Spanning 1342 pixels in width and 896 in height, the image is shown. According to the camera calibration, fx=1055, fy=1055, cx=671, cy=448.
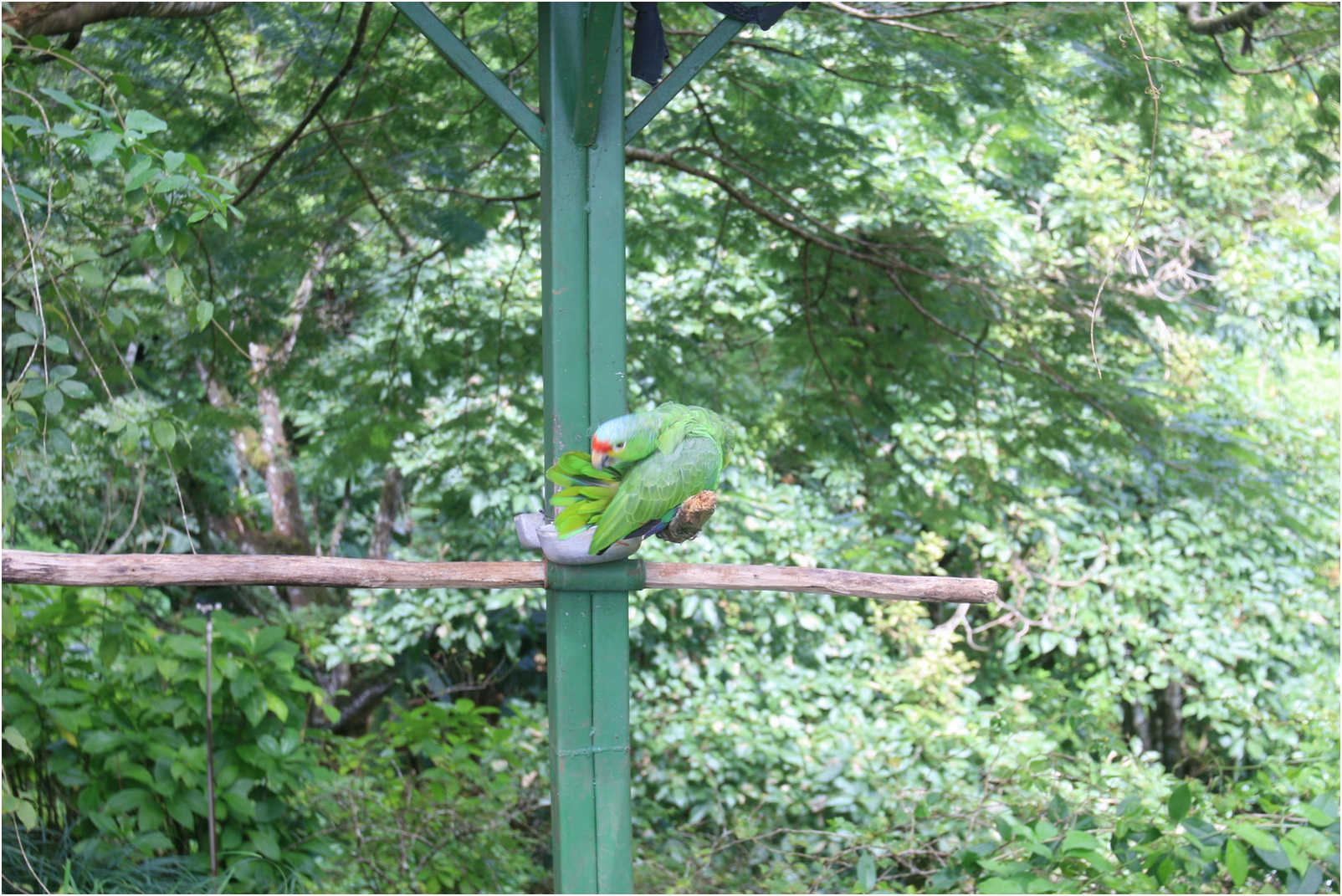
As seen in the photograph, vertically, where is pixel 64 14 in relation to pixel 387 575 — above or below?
above

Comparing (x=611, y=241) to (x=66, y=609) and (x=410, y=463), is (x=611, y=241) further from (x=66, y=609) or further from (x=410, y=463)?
(x=410, y=463)

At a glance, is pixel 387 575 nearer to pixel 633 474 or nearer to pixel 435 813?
pixel 633 474

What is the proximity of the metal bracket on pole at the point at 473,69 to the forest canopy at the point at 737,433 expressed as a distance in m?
0.48

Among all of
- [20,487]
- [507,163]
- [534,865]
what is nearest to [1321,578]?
[534,865]

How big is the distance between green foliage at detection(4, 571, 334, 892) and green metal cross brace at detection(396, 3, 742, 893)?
4.67ft

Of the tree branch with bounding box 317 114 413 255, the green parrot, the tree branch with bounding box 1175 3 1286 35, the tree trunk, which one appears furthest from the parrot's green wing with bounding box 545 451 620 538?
the tree trunk

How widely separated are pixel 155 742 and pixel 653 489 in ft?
6.47

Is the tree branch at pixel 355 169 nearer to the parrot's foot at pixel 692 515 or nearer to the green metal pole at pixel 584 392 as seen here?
the green metal pole at pixel 584 392

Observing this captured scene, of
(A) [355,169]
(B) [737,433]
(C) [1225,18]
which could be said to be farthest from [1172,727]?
(A) [355,169]

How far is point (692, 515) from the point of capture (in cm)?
167

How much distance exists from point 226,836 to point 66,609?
2.46 feet

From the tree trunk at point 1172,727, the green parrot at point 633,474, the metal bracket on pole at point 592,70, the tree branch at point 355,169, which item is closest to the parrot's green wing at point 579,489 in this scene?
the green parrot at point 633,474

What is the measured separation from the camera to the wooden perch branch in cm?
152

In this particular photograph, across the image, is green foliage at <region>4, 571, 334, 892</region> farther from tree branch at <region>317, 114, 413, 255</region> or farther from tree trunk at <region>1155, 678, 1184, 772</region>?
tree trunk at <region>1155, 678, 1184, 772</region>
